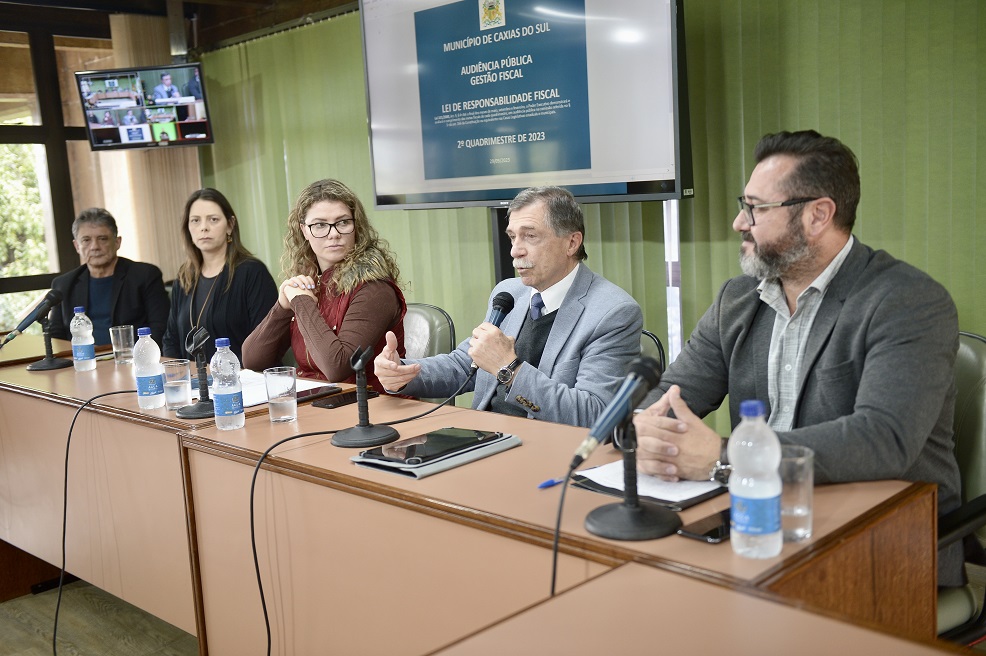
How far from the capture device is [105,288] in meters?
4.42

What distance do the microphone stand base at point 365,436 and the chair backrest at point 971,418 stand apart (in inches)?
45.4

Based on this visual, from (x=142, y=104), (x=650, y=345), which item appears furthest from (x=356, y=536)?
(x=142, y=104)

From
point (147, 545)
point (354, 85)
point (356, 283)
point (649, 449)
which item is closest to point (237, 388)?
point (147, 545)

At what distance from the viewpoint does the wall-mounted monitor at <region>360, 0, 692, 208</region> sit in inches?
128

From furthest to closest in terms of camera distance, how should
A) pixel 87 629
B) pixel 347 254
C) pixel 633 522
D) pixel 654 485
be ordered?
pixel 347 254, pixel 87 629, pixel 654 485, pixel 633 522

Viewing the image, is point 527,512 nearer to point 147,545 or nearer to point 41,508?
point 147,545

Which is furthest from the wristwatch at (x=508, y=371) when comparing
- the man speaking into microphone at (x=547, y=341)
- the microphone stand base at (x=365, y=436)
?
the microphone stand base at (x=365, y=436)

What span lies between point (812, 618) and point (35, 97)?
568 centimetres

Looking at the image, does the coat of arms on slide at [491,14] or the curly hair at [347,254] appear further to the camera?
the coat of arms on slide at [491,14]

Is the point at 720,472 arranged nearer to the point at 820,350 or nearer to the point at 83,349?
→ the point at 820,350

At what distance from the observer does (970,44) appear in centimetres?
278

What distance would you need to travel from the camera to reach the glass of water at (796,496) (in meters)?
1.28

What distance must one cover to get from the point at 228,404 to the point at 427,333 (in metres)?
1.02

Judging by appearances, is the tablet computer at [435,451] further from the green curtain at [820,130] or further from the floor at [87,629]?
the green curtain at [820,130]
